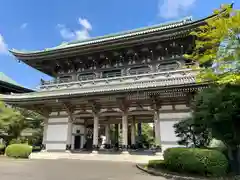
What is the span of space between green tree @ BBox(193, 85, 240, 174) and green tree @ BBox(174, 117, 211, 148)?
69 cm

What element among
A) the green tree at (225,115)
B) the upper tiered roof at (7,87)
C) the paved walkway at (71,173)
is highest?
the upper tiered roof at (7,87)

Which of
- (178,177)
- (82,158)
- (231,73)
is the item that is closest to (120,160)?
(82,158)

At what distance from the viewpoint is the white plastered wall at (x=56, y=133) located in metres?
17.3

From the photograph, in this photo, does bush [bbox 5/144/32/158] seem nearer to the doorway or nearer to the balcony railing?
the doorway

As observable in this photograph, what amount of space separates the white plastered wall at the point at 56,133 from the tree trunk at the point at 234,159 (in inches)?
499

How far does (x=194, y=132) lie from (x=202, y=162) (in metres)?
2.37

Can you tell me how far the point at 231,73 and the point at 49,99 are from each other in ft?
43.9

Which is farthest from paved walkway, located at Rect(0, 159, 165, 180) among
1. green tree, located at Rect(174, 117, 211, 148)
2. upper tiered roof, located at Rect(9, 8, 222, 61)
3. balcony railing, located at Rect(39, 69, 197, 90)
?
upper tiered roof, located at Rect(9, 8, 222, 61)

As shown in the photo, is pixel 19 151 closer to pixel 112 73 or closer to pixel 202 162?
pixel 112 73

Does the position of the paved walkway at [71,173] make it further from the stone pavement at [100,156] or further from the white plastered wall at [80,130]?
the white plastered wall at [80,130]

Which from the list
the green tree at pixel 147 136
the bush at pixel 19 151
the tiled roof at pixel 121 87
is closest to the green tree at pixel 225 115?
the tiled roof at pixel 121 87

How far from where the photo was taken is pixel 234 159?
8.78 m

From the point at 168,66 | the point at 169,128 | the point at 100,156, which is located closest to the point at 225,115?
the point at 169,128

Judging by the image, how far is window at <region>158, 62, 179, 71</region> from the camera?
1632 cm
